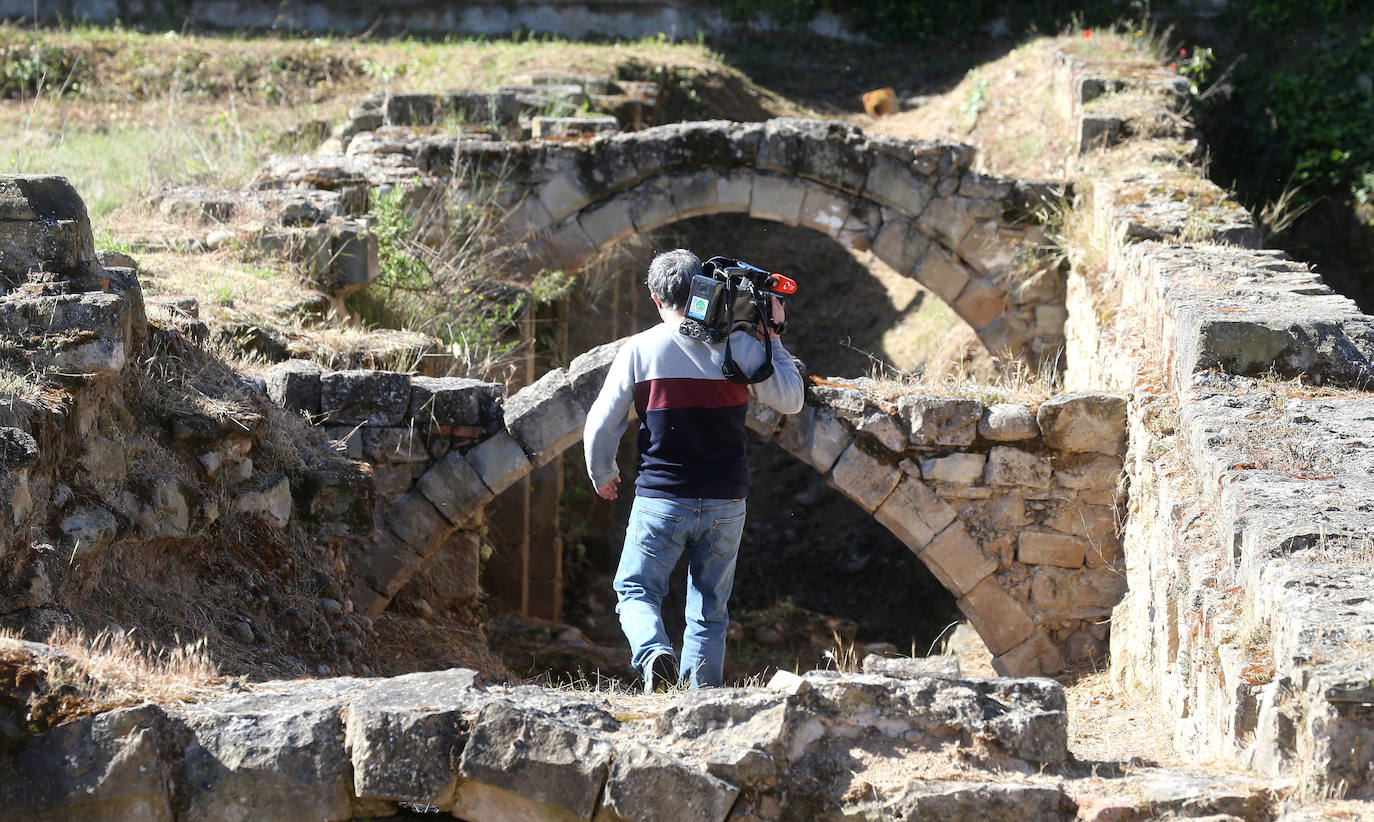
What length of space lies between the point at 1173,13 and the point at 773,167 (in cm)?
734

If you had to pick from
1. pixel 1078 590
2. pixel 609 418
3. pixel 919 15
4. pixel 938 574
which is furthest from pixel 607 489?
pixel 919 15

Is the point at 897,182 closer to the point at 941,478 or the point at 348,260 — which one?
the point at 941,478

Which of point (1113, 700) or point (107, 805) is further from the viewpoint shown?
point (1113, 700)

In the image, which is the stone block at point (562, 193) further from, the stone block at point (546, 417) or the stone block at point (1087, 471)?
the stone block at point (1087, 471)

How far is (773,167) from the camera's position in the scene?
1030 cm

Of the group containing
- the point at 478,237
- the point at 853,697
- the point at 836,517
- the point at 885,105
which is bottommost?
the point at 836,517

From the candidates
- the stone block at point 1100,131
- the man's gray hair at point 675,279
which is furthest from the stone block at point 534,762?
the stone block at point 1100,131

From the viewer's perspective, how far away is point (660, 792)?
3.48m

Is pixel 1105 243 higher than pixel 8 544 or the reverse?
higher

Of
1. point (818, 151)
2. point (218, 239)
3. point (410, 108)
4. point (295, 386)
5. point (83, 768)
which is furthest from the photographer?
point (410, 108)

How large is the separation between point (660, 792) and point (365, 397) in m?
3.36

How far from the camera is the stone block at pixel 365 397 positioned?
20.6 feet

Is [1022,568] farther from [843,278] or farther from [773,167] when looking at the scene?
[843,278]

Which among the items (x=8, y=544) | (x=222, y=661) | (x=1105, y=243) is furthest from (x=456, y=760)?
(x=1105, y=243)
